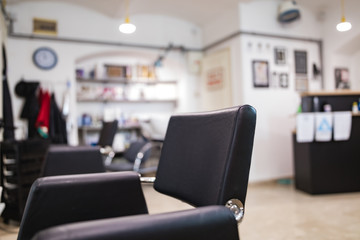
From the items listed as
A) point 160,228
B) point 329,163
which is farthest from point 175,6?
point 160,228

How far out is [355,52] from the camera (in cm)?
589

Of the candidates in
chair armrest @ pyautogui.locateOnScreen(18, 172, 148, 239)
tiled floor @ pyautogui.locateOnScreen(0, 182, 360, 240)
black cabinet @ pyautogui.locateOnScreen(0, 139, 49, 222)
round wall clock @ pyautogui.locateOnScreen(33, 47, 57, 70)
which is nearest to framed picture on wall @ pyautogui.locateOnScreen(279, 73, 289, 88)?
tiled floor @ pyautogui.locateOnScreen(0, 182, 360, 240)

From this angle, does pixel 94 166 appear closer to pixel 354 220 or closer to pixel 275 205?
pixel 275 205

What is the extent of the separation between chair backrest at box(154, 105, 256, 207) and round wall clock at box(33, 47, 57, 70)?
447 cm

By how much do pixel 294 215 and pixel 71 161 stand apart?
243 cm

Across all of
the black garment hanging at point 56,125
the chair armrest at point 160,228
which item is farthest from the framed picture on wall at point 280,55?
the chair armrest at point 160,228

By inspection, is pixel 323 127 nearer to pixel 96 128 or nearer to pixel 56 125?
pixel 96 128

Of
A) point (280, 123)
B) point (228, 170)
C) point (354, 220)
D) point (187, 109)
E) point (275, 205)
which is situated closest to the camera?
point (228, 170)

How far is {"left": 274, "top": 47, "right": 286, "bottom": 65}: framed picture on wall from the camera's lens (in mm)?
5477

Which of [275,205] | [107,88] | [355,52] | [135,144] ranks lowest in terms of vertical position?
[275,205]

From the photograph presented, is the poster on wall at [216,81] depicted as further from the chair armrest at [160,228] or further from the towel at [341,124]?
the chair armrest at [160,228]

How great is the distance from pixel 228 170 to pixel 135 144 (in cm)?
360

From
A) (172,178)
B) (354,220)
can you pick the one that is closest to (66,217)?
(172,178)

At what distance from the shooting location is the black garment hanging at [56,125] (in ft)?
16.5
